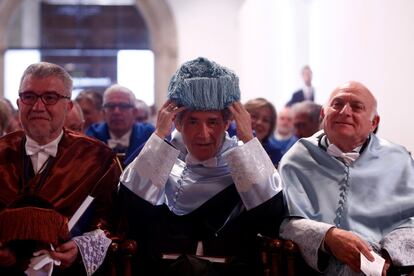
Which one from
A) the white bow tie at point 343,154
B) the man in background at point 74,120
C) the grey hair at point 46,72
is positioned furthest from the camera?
the man in background at point 74,120

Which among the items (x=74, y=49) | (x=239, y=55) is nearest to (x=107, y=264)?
(x=239, y=55)

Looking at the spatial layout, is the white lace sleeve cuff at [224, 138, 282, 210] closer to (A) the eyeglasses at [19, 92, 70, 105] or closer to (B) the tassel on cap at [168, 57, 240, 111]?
(B) the tassel on cap at [168, 57, 240, 111]

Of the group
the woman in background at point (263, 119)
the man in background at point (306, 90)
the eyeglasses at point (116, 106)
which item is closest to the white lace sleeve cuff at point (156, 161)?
the eyeglasses at point (116, 106)

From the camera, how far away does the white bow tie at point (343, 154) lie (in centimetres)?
341

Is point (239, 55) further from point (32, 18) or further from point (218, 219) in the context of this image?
point (218, 219)

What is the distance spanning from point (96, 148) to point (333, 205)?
1193 mm

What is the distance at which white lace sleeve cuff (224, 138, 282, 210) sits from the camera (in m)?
3.18

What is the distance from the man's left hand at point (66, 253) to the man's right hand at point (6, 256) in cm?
16

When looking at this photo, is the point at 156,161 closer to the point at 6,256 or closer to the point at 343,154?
the point at 6,256

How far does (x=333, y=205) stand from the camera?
10.8ft

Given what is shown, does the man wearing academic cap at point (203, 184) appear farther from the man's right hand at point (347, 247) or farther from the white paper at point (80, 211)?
the man's right hand at point (347, 247)

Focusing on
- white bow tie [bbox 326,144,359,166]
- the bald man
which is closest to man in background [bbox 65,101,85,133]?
the bald man

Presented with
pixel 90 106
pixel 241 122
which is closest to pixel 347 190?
pixel 241 122

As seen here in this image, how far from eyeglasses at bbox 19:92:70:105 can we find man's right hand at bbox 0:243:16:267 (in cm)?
69
